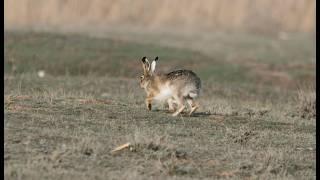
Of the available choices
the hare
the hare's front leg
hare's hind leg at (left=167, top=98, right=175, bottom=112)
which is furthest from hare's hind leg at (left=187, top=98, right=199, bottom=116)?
the hare's front leg

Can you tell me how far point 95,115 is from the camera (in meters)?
12.0

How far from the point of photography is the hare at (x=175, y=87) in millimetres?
12188

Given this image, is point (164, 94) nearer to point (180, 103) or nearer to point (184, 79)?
point (180, 103)

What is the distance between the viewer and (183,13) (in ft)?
124

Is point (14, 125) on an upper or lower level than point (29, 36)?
lower

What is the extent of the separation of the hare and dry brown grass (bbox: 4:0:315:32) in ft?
79.0

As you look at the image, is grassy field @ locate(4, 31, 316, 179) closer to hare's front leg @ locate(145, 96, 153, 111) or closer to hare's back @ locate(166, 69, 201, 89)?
hare's front leg @ locate(145, 96, 153, 111)

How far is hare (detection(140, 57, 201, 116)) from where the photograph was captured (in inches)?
480

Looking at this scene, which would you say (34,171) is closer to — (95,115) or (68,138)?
(68,138)

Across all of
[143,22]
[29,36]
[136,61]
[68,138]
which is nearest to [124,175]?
[68,138]

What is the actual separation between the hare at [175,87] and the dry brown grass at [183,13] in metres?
24.1

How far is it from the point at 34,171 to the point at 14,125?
71.8 inches

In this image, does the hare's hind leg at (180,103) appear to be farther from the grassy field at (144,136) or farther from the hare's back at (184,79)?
the hare's back at (184,79)

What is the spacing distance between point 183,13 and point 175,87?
25.9 metres
